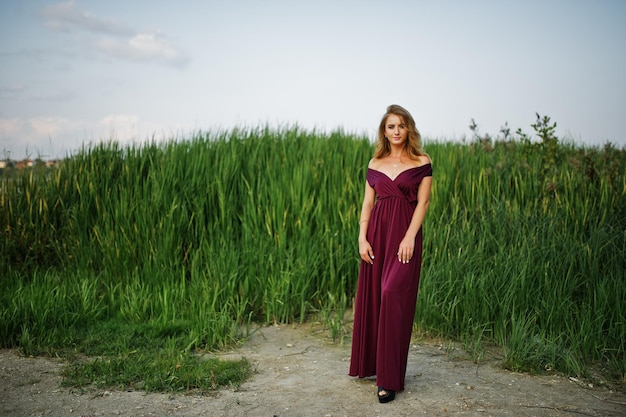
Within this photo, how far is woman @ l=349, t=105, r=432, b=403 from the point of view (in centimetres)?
411

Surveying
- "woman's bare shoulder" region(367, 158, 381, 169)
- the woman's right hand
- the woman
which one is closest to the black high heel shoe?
the woman

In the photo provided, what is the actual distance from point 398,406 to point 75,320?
3.57m

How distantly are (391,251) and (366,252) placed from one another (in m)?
0.18

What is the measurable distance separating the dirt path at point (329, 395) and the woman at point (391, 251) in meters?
0.25

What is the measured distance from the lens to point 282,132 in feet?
31.2

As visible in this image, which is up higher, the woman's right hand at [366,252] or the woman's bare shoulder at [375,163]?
the woman's bare shoulder at [375,163]

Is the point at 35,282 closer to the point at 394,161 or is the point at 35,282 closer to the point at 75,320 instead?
the point at 75,320

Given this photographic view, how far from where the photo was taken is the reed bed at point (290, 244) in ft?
19.2

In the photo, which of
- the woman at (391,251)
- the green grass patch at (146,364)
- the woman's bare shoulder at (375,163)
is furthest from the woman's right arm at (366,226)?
the green grass patch at (146,364)

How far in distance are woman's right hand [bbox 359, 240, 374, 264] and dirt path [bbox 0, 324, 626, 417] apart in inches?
38.6

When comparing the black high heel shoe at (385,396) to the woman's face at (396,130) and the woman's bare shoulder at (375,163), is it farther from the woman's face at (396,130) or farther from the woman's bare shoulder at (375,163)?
the woman's face at (396,130)

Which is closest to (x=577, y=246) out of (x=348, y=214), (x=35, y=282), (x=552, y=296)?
(x=552, y=296)

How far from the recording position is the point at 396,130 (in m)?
4.25

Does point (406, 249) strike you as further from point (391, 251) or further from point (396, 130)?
point (396, 130)
